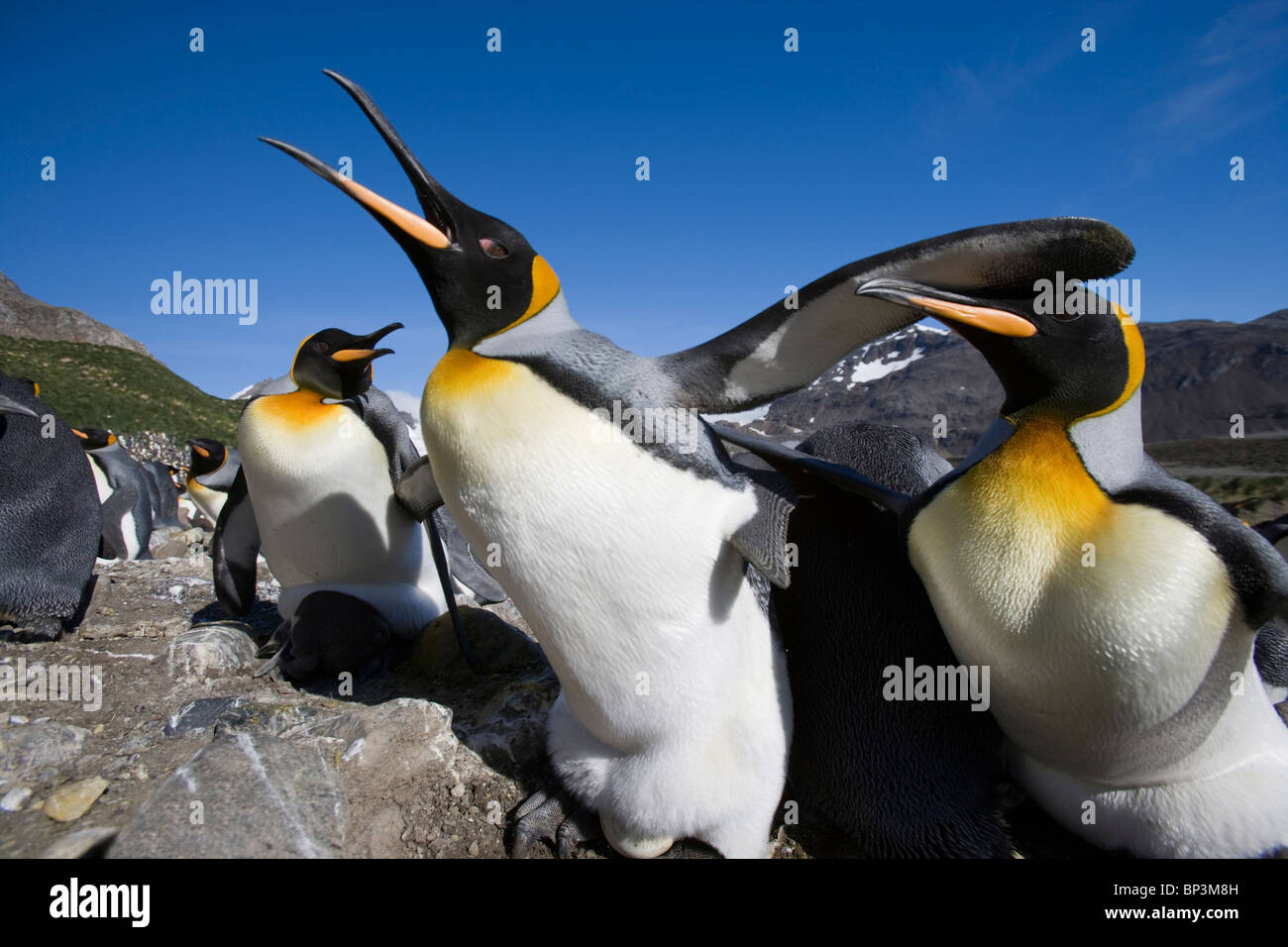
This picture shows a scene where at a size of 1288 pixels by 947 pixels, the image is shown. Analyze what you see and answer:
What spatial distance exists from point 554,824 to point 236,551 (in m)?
2.70

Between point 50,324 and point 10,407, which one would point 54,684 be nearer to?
point 10,407

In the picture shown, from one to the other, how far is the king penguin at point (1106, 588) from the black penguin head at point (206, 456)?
869cm

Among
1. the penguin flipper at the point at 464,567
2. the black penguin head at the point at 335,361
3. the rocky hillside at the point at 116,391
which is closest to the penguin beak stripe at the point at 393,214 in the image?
the black penguin head at the point at 335,361

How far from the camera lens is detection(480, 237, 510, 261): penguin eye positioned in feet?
5.59

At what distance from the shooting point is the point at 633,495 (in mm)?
1567

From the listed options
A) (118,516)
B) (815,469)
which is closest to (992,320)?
(815,469)

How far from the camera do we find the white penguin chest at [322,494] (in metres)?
2.95

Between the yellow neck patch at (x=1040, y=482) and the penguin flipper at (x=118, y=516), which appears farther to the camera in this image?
the penguin flipper at (x=118, y=516)

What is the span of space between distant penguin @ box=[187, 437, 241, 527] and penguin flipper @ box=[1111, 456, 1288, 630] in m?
8.82

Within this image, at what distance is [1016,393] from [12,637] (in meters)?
4.15

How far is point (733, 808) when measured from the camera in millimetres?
1707

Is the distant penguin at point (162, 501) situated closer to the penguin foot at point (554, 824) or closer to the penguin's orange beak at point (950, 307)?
the penguin foot at point (554, 824)
